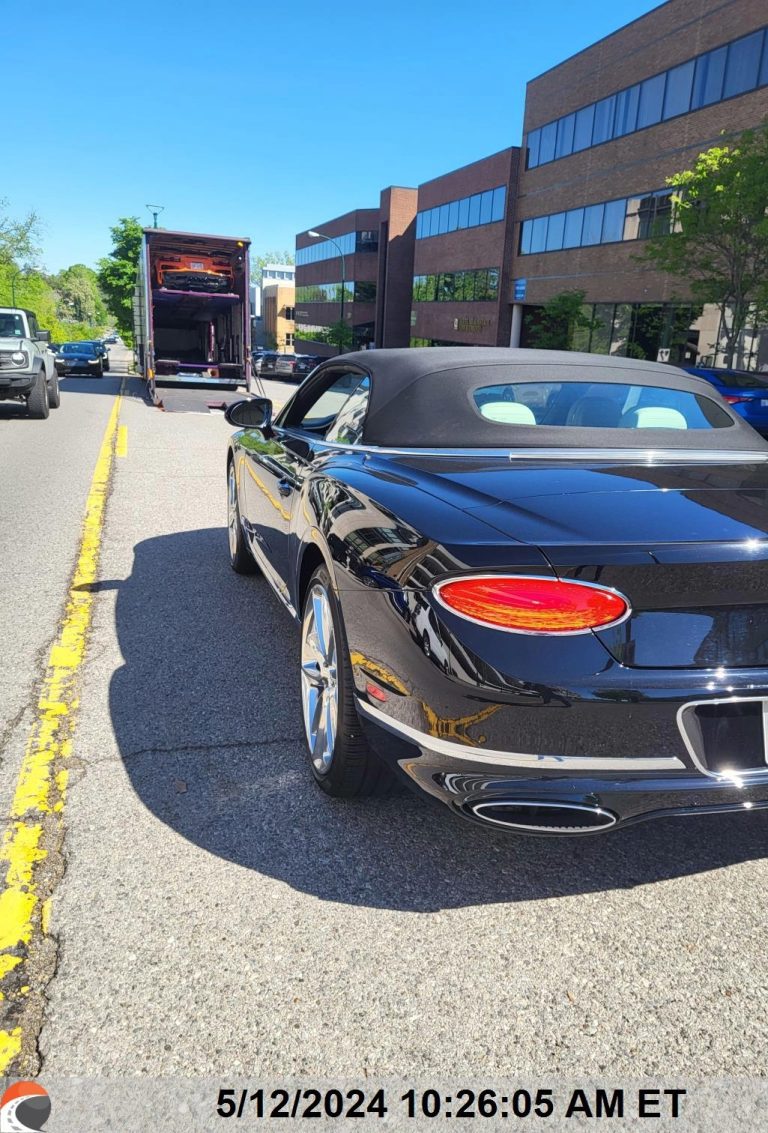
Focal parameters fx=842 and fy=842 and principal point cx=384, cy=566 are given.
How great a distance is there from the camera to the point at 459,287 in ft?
162

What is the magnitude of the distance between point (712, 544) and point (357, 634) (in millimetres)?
1027

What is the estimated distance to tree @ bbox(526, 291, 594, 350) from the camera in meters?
35.1

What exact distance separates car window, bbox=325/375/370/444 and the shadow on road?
117 centimetres

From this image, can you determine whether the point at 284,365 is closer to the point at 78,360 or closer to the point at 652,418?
the point at 78,360

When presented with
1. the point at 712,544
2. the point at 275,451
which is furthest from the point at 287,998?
the point at 275,451

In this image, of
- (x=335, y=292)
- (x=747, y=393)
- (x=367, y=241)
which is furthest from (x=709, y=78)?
(x=335, y=292)

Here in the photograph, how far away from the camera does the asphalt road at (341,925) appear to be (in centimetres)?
190

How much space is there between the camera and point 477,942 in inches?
88.8

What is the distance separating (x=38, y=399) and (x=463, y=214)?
128 ft

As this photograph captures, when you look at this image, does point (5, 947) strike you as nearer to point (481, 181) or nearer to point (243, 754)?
point (243, 754)

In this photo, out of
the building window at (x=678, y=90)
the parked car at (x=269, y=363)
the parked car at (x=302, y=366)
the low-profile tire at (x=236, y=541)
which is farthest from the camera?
the parked car at (x=269, y=363)

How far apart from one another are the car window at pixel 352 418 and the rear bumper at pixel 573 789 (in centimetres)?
157

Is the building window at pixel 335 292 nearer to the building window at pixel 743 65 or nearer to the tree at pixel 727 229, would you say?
the building window at pixel 743 65

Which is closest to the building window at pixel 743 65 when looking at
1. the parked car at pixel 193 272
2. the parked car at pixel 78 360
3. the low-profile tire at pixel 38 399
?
the parked car at pixel 193 272
